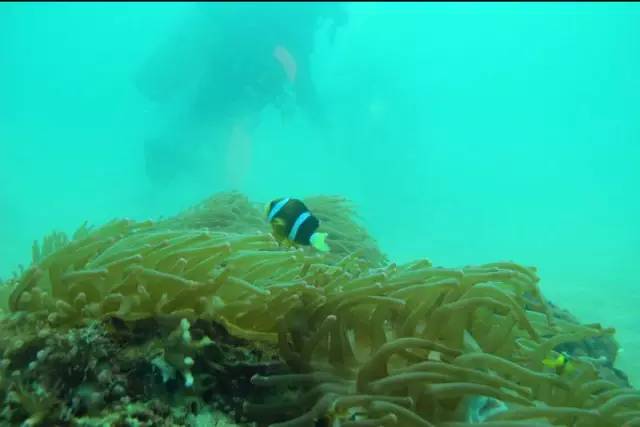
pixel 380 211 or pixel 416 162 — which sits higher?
pixel 416 162

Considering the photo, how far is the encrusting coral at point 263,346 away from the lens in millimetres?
1797

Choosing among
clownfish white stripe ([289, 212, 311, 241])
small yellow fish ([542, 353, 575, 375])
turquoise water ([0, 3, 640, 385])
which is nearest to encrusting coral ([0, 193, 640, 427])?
small yellow fish ([542, 353, 575, 375])

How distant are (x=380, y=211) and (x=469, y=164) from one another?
73.6 m

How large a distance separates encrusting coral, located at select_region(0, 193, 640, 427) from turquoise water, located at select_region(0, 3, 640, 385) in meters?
6.95

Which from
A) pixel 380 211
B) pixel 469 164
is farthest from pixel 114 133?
pixel 469 164

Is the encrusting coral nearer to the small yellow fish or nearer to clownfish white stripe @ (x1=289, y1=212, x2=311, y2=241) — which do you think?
the small yellow fish

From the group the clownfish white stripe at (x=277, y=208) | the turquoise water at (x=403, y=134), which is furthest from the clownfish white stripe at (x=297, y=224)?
the turquoise water at (x=403, y=134)

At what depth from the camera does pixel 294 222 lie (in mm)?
3068

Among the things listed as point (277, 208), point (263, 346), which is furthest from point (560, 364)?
point (277, 208)

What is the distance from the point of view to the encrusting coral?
1.80 metres

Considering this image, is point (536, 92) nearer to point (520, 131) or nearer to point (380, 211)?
point (520, 131)

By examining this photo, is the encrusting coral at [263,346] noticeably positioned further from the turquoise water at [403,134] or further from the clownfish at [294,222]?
the turquoise water at [403,134]

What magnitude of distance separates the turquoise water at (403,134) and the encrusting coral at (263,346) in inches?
274

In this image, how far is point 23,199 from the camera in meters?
39.5
